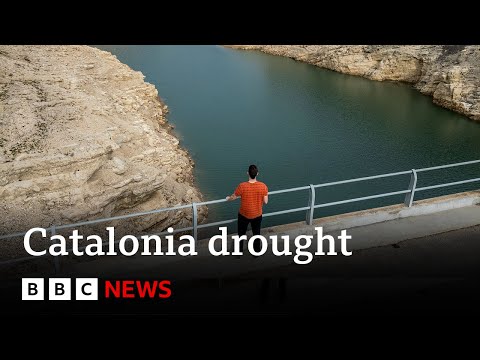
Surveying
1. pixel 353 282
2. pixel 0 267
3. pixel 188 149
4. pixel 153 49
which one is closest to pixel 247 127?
pixel 188 149

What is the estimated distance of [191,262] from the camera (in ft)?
19.8

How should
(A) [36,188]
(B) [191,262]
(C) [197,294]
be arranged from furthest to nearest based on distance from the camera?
1. (A) [36,188]
2. (B) [191,262]
3. (C) [197,294]

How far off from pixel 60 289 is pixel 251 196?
264 centimetres

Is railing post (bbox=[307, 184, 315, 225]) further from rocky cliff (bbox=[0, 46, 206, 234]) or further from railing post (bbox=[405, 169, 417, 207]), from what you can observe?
rocky cliff (bbox=[0, 46, 206, 234])

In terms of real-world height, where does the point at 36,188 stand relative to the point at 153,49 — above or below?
below

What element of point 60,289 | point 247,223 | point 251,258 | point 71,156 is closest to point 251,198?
point 247,223

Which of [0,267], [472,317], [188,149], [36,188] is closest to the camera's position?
[472,317]

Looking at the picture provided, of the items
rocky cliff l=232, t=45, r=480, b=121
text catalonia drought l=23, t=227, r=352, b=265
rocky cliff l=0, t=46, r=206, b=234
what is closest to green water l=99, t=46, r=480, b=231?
rocky cliff l=232, t=45, r=480, b=121

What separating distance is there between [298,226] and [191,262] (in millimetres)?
1738

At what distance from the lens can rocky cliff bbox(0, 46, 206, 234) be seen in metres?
9.27

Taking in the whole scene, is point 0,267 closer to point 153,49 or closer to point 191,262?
point 191,262

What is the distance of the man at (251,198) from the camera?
218 inches

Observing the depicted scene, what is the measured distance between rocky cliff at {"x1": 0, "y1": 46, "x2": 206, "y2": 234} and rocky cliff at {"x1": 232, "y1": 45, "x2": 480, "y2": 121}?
1571 centimetres

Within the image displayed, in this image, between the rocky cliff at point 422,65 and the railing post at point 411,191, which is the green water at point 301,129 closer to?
the rocky cliff at point 422,65
